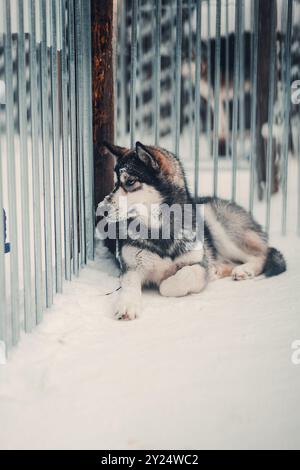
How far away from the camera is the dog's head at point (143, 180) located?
3260mm

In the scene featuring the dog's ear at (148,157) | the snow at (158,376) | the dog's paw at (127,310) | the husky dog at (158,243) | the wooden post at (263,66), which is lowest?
the snow at (158,376)

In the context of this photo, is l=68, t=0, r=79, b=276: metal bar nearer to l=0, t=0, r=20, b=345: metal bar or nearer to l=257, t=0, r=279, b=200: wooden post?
l=0, t=0, r=20, b=345: metal bar

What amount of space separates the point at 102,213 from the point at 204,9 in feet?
14.5

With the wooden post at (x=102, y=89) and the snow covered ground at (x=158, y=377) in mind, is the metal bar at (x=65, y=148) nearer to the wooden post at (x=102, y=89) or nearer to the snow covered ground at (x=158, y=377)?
the snow covered ground at (x=158, y=377)

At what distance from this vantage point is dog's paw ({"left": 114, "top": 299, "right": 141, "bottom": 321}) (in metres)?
2.87

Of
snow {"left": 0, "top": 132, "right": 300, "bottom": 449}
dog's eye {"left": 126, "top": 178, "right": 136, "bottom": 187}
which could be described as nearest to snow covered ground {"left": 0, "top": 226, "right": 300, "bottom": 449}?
snow {"left": 0, "top": 132, "right": 300, "bottom": 449}

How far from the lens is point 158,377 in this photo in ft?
7.14

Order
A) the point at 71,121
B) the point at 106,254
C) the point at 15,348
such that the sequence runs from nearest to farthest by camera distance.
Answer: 1. the point at 15,348
2. the point at 71,121
3. the point at 106,254

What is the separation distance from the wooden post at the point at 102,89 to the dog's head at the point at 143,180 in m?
0.49

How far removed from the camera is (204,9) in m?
6.72

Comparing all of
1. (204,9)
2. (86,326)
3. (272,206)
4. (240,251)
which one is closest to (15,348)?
(86,326)

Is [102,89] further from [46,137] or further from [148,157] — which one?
[46,137]

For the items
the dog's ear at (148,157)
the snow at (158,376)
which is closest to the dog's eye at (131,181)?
the dog's ear at (148,157)

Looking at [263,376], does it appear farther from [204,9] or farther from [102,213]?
[204,9]
